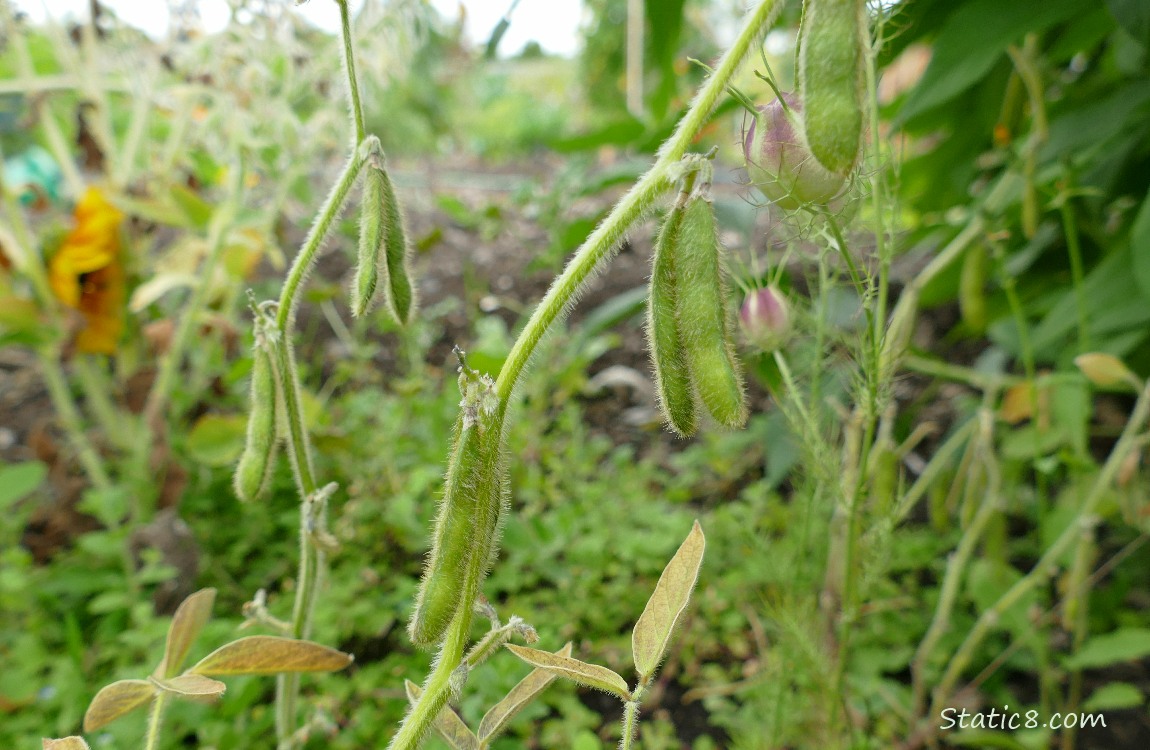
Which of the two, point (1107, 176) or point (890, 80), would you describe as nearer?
point (1107, 176)

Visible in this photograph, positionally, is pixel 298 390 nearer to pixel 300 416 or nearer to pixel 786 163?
pixel 300 416

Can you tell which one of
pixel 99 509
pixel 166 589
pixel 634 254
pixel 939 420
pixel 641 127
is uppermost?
pixel 634 254

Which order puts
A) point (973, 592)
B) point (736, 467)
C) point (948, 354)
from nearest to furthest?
point (973, 592) < point (736, 467) < point (948, 354)

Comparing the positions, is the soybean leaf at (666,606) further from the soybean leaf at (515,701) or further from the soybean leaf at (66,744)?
the soybean leaf at (66,744)

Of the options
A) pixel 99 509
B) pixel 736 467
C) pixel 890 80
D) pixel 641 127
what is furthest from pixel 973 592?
pixel 890 80

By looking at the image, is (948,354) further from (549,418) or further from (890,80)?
(890,80)

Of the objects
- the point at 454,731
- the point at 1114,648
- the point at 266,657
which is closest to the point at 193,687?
the point at 266,657
